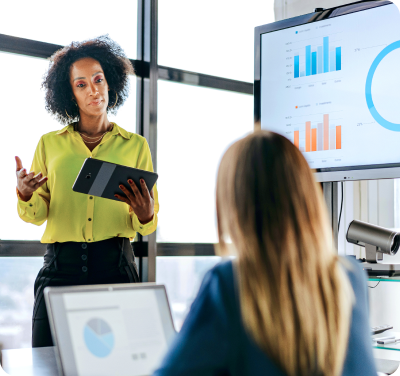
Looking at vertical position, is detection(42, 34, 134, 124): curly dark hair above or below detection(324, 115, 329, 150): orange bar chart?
above

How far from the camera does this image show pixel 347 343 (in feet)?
2.49

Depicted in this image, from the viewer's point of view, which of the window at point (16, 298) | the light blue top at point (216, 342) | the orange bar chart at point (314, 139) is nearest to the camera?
the light blue top at point (216, 342)

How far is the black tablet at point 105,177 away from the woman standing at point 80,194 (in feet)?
0.10

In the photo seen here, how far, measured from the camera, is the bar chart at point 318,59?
→ 80.4 inches

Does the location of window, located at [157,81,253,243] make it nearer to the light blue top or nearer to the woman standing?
the woman standing

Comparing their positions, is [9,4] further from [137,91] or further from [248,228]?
[248,228]

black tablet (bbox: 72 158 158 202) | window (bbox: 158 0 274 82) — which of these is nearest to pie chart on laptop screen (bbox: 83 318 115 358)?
black tablet (bbox: 72 158 158 202)

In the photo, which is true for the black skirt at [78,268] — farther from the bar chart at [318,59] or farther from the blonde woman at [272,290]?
the blonde woman at [272,290]

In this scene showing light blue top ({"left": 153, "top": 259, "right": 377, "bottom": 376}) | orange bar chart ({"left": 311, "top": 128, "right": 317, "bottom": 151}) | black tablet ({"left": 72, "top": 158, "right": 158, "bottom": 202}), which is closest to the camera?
light blue top ({"left": 153, "top": 259, "right": 377, "bottom": 376})

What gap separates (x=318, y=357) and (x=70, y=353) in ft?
1.40

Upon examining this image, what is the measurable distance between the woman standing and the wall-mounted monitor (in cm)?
70

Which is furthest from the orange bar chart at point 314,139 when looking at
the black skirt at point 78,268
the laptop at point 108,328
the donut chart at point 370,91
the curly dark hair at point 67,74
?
the laptop at point 108,328

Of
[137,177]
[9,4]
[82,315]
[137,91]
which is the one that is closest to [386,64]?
[137,177]

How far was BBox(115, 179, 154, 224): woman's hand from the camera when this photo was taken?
6.23ft
